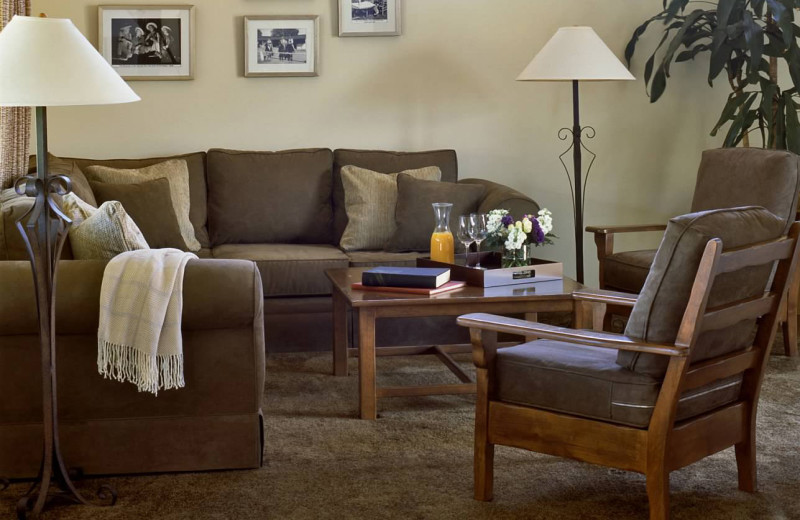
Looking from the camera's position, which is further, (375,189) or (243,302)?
(375,189)

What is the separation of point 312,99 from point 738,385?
3421 mm

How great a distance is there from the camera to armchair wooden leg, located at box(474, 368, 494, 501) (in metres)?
2.76

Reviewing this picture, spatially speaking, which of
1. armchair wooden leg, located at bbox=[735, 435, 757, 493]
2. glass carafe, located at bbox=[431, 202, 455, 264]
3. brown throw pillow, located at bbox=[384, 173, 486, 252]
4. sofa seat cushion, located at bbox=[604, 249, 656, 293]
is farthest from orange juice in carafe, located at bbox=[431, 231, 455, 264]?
armchair wooden leg, located at bbox=[735, 435, 757, 493]

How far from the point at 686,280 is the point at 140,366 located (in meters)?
1.59

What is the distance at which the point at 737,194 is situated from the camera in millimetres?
4555

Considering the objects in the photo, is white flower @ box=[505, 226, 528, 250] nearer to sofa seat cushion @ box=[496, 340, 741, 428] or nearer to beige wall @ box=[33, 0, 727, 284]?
sofa seat cushion @ box=[496, 340, 741, 428]

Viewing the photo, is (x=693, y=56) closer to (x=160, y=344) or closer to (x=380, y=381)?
(x=380, y=381)

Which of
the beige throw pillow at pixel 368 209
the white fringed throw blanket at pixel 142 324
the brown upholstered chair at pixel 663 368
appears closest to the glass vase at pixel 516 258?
the brown upholstered chair at pixel 663 368

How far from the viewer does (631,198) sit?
6008 millimetres

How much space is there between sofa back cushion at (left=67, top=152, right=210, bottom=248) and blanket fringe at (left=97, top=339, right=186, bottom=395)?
2252mm

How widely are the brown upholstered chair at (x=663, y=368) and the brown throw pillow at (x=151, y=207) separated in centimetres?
241

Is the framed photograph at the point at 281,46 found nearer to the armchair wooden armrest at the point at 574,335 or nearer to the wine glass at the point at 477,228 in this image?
the wine glass at the point at 477,228

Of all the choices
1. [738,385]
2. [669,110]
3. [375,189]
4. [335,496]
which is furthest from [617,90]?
[335,496]

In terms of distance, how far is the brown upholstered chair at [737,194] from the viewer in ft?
Result: 14.3
